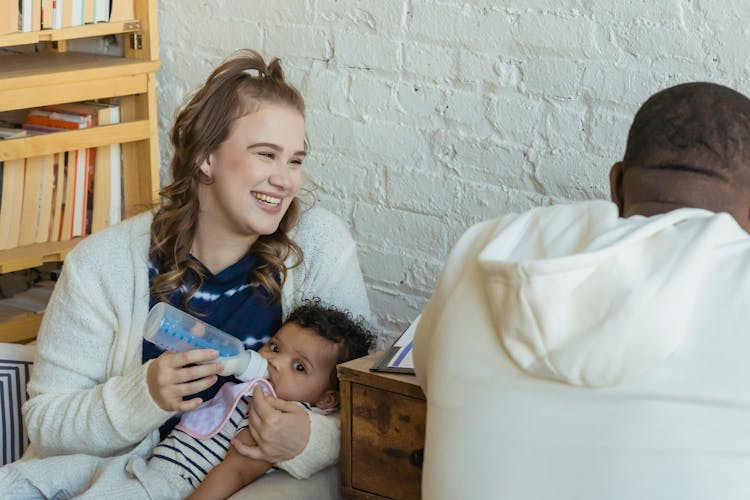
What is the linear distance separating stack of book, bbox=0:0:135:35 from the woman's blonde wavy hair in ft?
2.75

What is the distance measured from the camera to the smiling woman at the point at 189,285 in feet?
6.33

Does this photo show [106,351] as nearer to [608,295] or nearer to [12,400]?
[12,400]

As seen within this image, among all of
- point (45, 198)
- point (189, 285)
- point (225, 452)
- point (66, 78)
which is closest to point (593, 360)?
point (225, 452)

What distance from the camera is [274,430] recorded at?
1.85 meters

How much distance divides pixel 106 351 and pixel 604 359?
1.16 metres

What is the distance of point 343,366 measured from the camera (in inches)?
72.3

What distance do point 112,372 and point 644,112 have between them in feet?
3.61

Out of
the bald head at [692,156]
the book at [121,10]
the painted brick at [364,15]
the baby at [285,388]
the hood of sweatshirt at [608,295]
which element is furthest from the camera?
the book at [121,10]

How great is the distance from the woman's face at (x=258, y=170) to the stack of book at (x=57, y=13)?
95 centimetres

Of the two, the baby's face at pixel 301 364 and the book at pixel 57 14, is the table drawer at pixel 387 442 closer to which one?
the baby's face at pixel 301 364

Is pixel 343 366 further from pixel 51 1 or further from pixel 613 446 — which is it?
pixel 51 1

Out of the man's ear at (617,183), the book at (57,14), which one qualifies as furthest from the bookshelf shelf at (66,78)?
the man's ear at (617,183)

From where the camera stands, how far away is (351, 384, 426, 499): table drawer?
1.79m

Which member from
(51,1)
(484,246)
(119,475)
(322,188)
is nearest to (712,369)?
(484,246)
